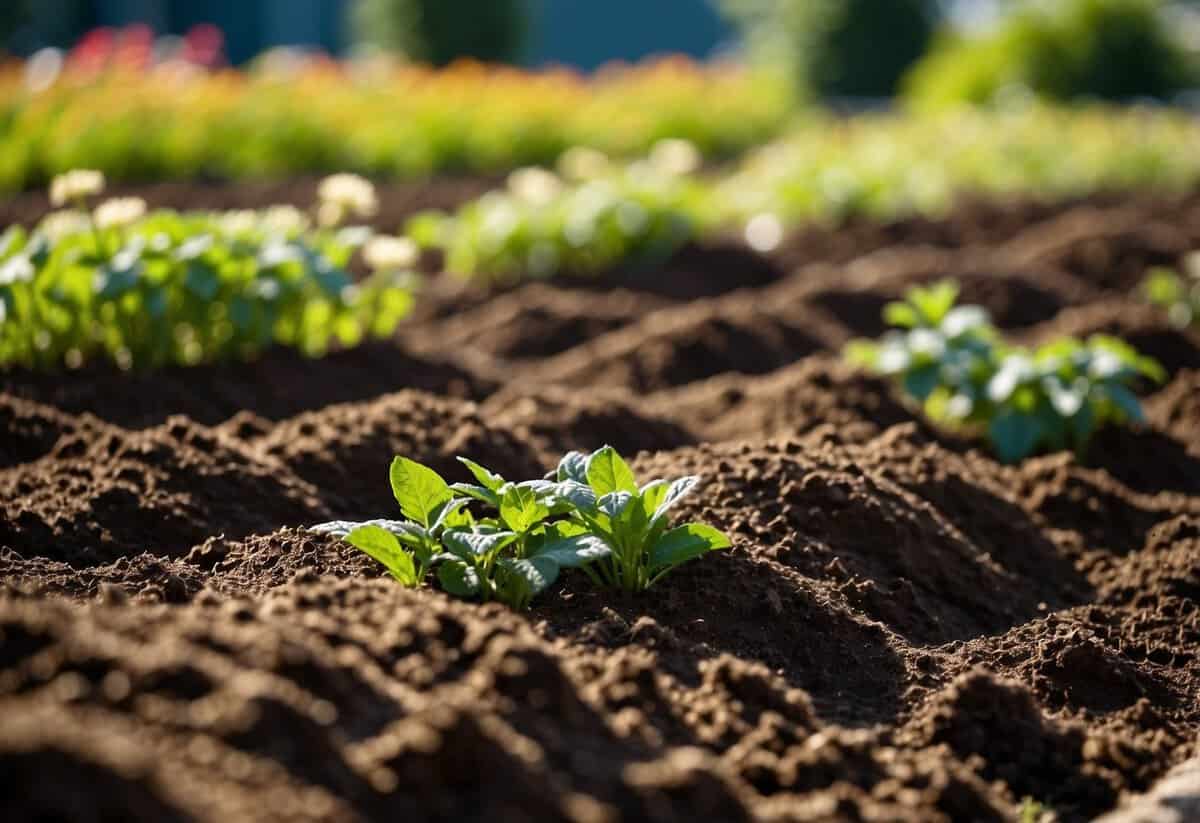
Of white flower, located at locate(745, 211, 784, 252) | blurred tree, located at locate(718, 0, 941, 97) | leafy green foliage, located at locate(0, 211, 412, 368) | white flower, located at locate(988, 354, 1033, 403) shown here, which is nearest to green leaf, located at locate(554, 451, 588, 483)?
leafy green foliage, located at locate(0, 211, 412, 368)

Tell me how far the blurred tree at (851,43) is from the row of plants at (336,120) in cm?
645

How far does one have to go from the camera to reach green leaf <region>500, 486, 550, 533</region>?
9.65 feet

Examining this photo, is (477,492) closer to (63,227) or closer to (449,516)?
(449,516)

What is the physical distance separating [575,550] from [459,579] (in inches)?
9.6

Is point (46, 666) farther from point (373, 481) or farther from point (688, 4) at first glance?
point (688, 4)

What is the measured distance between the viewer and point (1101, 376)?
4.65 m

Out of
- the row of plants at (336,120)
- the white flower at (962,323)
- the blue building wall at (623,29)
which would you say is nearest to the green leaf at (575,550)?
the white flower at (962,323)

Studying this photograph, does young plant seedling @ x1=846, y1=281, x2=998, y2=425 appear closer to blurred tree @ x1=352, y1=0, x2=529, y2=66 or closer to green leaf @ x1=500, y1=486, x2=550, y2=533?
green leaf @ x1=500, y1=486, x2=550, y2=533

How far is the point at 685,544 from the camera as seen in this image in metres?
3.03

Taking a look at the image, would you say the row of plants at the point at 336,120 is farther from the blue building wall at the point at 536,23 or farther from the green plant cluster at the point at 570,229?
the blue building wall at the point at 536,23

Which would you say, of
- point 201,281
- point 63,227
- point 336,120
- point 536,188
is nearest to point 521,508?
point 201,281

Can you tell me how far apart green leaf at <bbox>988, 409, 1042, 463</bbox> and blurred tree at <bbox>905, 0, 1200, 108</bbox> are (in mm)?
12811

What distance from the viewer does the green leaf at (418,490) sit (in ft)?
9.85

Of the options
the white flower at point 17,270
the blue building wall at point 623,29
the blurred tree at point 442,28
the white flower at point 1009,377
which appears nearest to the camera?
the white flower at point 17,270
